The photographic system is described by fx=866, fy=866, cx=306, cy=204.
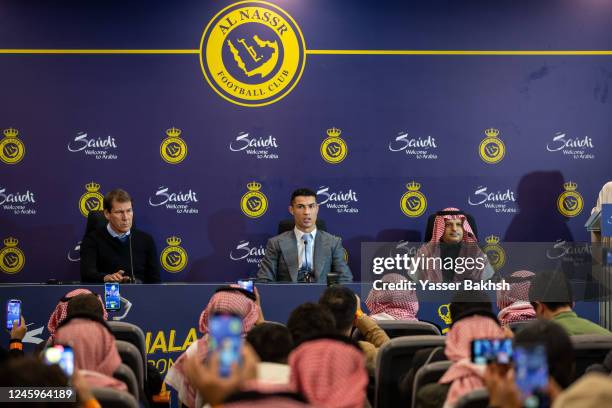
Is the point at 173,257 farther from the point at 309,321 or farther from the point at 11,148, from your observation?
the point at 309,321

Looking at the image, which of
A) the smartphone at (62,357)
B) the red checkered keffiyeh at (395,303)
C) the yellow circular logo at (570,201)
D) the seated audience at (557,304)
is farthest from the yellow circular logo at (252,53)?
the smartphone at (62,357)

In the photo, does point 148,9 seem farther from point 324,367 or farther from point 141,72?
point 324,367

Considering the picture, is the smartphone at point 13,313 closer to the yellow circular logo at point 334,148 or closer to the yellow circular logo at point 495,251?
the yellow circular logo at point 334,148

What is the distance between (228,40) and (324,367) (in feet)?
21.8

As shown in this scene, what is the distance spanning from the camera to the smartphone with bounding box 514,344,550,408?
2053mm

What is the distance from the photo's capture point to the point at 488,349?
2727mm

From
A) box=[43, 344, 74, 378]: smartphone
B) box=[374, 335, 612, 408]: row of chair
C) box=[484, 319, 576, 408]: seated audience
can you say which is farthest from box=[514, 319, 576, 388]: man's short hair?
box=[43, 344, 74, 378]: smartphone

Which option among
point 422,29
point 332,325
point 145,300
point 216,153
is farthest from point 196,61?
point 332,325

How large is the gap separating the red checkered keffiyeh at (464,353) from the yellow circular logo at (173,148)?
5.61 m

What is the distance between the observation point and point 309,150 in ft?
28.6

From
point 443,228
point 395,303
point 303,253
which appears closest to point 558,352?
point 395,303

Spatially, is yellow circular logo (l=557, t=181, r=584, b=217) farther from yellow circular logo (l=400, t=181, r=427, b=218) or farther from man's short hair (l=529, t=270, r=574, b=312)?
man's short hair (l=529, t=270, r=574, b=312)

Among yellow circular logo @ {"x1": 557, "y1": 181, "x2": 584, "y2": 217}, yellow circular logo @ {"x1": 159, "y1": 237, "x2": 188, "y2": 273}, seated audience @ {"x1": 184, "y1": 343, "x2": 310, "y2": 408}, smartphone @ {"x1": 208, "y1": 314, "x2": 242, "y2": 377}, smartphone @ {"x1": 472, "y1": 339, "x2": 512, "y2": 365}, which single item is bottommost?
yellow circular logo @ {"x1": 159, "y1": 237, "x2": 188, "y2": 273}

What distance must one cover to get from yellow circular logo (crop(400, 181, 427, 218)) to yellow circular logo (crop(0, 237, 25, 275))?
3.85m
